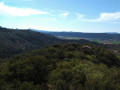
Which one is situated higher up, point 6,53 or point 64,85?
point 64,85

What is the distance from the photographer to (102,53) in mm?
48812

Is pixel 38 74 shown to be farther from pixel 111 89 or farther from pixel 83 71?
pixel 111 89

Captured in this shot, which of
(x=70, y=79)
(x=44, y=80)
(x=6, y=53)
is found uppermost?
(x=70, y=79)

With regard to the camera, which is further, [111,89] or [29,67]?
[29,67]

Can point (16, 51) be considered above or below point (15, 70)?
below

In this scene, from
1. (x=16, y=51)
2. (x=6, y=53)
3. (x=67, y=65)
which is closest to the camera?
(x=67, y=65)

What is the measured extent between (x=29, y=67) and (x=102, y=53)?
29.5m

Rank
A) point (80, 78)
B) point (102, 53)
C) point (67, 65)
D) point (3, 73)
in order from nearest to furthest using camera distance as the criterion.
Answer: point (80, 78), point (3, 73), point (67, 65), point (102, 53)

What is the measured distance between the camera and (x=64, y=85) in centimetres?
1683

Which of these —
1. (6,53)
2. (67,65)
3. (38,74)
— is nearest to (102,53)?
(67,65)

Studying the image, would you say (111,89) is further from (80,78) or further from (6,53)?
(6,53)

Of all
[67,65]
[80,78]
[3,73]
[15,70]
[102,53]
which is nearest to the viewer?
[80,78]

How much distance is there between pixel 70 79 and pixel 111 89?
19.2ft

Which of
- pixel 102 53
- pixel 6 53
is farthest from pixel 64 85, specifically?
pixel 6 53
